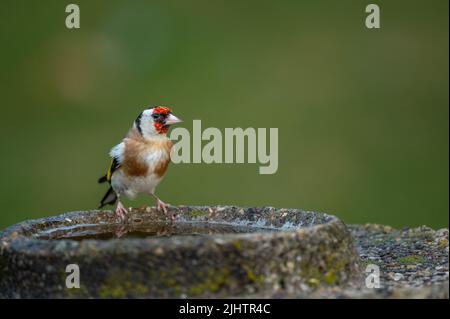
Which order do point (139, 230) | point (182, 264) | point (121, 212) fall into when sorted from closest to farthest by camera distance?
point (182, 264) < point (139, 230) < point (121, 212)

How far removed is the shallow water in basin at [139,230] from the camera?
14.6 feet

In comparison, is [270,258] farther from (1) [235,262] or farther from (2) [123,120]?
(2) [123,120]

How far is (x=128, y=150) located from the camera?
17.3 feet

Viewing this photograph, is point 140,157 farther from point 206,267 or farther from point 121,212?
point 206,267

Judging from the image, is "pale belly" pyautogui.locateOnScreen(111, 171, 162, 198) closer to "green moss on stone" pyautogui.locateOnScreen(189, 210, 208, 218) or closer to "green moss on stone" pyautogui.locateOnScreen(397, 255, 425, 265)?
"green moss on stone" pyautogui.locateOnScreen(189, 210, 208, 218)

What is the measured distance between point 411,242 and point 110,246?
8.26ft

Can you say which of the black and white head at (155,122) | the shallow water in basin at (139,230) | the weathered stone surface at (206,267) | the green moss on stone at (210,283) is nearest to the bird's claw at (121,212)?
the shallow water in basin at (139,230)

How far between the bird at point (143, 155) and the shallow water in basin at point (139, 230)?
1.53ft

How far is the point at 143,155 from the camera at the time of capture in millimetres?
5211

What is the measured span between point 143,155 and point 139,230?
27.4 inches

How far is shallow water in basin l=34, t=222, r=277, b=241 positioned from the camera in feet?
14.6

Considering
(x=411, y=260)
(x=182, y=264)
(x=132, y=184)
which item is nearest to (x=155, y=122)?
(x=132, y=184)
